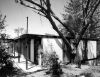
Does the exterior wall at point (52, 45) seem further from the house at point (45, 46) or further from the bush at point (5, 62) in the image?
the bush at point (5, 62)

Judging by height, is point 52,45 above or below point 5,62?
above

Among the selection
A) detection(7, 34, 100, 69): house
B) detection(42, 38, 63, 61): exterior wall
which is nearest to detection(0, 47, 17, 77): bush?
detection(7, 34, 100, 69): house

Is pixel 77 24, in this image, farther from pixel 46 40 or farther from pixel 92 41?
pixel 46 40

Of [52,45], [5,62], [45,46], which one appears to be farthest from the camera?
[52,45]

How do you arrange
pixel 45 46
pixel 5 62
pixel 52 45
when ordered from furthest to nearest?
1. pixel 52 45
2. pixel 45 46
3. pixel 5 62

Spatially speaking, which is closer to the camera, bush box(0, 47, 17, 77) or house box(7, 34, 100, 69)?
bush box(0, 47, 17, 77)

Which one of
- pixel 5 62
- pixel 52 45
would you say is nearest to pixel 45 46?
pixel 52 45

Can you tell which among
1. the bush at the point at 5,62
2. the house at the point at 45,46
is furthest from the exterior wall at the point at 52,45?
the bush at the point at 5,62

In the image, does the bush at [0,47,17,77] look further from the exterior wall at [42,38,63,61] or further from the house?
the exterior wall at [42,38,63,61]

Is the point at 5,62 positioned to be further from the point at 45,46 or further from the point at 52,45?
the point at 52,45

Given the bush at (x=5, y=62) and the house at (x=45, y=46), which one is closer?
the bush at (x=5, y=62)

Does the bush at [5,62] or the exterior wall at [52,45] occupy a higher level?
the exterior wall at [52,45]

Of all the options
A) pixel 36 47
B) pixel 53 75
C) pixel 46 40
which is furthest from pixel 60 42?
pixel 53 75

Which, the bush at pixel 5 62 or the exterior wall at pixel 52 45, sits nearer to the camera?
the bush at pixel 5 62
